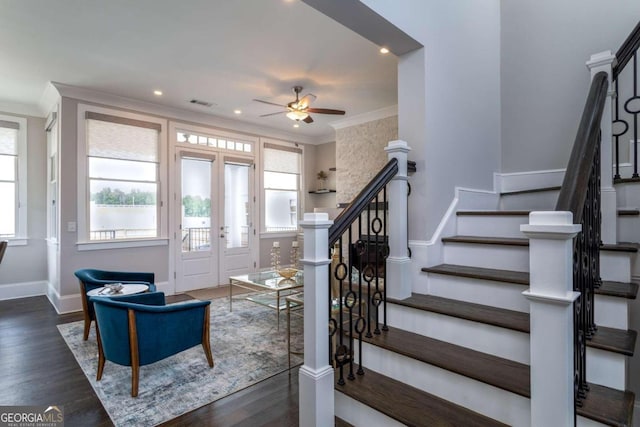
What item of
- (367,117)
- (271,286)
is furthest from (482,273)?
(367,117)

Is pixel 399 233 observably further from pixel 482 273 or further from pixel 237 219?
pixel 237 219

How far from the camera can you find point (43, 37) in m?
3.28

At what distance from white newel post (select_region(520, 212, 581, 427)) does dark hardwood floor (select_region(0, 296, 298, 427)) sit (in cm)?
149

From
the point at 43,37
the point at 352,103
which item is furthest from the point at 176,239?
the point at 352,103

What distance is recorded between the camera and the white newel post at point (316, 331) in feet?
5.51

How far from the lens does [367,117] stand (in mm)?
5941

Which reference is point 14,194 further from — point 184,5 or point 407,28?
point 407,28

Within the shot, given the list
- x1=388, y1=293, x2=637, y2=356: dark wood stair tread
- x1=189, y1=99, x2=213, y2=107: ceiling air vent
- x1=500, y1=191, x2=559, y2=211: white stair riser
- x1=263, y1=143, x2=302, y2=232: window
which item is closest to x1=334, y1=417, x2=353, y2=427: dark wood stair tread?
x1=388, y1=293, x2=637, y2=356: dark wood stair tread

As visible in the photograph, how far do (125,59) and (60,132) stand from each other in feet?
5.45

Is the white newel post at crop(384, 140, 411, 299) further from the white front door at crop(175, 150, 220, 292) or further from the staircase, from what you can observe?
the white front door at crop(175, 150, 220, 292)

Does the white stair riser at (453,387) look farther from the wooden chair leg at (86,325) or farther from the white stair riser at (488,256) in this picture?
the wooden chair leg at (86,325)

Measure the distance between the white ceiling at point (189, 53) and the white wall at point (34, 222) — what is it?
1.97 ft

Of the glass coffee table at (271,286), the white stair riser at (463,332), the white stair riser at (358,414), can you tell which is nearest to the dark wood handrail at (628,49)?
the white stair riser at (463,332)

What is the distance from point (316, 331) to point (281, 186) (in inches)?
223
